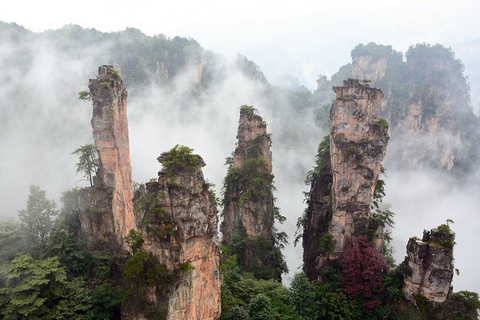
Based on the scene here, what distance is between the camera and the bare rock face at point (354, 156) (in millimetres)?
24016

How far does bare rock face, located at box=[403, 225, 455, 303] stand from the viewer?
19.8m

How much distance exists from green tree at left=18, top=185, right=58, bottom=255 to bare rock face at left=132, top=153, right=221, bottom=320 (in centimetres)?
818

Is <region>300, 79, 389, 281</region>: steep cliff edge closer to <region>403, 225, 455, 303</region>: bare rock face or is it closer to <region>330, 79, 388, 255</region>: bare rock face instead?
<region>330, 79, 388, 255</region>: bare rock face

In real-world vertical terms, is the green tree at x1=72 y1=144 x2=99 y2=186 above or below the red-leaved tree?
above

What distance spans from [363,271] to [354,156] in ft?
25.4

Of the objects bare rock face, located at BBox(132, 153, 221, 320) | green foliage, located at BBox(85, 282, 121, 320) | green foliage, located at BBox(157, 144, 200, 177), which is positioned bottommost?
green foliage, located at BBox(85, 282, 121, 320)

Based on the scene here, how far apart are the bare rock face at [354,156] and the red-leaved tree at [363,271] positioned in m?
1.71

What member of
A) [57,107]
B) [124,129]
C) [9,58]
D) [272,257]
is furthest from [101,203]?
[9,58]

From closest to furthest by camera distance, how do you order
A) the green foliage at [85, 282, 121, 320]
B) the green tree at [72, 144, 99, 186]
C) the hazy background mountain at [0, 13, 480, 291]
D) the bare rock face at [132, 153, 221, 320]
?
1. the bare rock face at [132, 153, 221, 320]
2. the green foliage at [85, 282, 121, 320]
3. the green tree at [72, 144, 99, 186]
4. the hazy background mountain at [0, 13, 480, 291]

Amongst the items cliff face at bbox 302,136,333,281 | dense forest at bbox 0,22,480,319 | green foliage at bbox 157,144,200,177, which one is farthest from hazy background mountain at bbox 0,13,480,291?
green foliage at bbox 157,144,200,177

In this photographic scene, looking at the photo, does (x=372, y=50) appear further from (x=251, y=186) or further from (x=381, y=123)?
(x=251, y=186)

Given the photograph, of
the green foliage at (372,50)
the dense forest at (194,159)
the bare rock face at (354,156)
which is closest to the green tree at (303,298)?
the dense forest at (194,159)

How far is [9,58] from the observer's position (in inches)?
2464

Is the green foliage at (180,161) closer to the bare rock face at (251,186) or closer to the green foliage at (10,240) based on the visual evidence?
the green foliage at (10,240)
